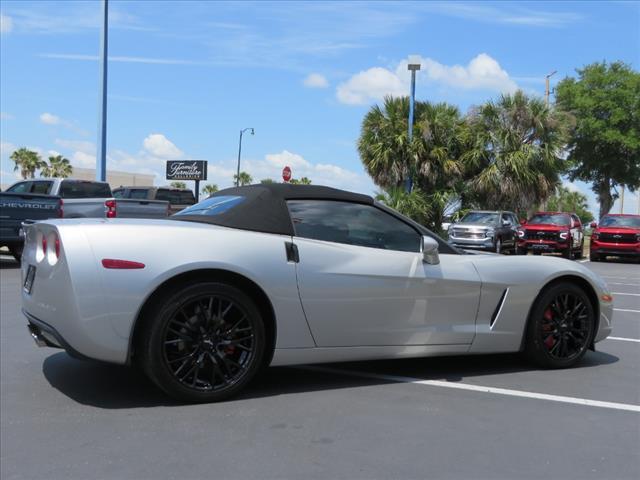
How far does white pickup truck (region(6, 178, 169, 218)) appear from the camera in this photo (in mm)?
Answer: 13766

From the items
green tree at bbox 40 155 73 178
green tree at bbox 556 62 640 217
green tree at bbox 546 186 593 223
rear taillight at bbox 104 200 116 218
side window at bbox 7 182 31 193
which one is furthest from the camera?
green tree at bbox 546 186 593 223

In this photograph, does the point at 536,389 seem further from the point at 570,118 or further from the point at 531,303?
the point at 570,118

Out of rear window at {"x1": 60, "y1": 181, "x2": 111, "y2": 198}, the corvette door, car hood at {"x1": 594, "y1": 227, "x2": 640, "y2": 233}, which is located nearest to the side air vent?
the corvette door

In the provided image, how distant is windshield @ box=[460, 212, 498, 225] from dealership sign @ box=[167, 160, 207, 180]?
20.8 meters

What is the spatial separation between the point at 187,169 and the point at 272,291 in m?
38.1

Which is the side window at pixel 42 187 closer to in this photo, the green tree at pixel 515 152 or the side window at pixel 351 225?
the side window at pixel 351 225

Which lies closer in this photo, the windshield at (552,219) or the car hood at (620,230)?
the car hood at (620,230)

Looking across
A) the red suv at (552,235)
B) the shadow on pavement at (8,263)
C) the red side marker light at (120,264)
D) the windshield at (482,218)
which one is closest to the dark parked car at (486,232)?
the windshield at (482,218)

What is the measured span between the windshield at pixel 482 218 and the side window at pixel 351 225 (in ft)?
61.3

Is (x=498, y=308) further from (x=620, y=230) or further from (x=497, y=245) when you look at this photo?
(x=620, y=230)

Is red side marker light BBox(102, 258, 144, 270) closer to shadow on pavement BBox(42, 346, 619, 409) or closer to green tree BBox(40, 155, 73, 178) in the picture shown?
shadow on pavement BBox(42, 346, 619, 409)

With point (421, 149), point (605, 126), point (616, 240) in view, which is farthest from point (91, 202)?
point (605, 126)

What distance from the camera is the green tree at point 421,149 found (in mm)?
26188

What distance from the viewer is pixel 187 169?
4122 centimetres
